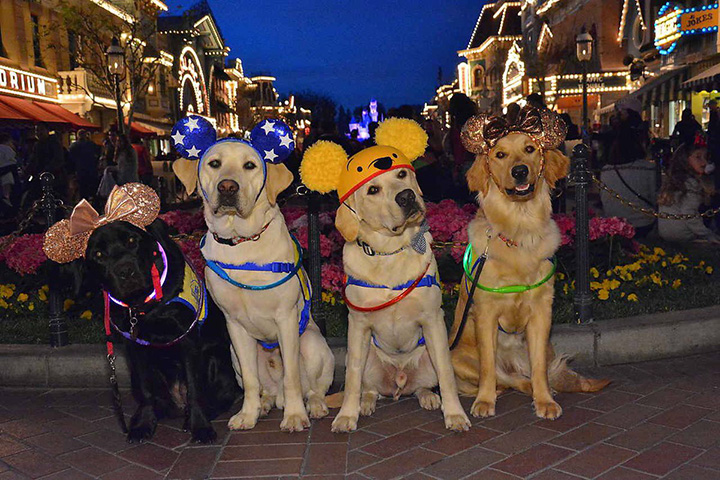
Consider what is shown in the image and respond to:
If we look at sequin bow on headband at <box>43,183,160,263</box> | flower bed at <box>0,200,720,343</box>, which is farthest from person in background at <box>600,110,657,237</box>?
sequin bow on headband at <box>43,183,160,263</box>

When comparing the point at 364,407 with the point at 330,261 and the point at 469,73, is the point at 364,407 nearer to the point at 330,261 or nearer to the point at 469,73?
the point at 330,261

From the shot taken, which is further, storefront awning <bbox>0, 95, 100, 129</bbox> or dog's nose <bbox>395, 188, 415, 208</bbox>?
storefront awning <bbox>0, 95, 100, 129</bbox>

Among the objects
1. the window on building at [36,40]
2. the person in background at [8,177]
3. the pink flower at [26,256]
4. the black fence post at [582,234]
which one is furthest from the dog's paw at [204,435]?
the window on building at [36,40]

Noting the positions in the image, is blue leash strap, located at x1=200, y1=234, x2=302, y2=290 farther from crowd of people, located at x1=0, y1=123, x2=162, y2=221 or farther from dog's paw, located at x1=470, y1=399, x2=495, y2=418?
crowd of people, located at x1=0, y1=123, x2=162, y2=221


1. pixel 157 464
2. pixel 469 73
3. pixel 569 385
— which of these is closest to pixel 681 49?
pixel 569 385

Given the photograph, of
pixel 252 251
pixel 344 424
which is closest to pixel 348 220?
pixel 252 251

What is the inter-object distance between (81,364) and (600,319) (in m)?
3.94

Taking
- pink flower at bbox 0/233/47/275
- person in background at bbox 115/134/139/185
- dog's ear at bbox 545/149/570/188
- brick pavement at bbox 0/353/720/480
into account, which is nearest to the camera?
brick pavement at bbox 0/353/720/480

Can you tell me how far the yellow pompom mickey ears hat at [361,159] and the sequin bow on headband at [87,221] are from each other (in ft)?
3.01

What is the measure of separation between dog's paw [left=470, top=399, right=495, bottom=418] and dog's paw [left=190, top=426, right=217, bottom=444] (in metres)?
1.52

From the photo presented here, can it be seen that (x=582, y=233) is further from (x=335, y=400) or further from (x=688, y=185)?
(x=688, y=185)

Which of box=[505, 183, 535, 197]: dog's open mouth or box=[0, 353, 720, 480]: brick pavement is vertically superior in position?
box=[505, 183, 535, 197]: dog's open mouth

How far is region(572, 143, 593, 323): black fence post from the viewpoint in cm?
512

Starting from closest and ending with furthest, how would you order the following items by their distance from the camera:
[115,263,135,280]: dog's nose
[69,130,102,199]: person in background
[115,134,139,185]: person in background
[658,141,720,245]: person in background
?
[115,263,135,280]: dog's nose, [658,141,720,245]: person in background, [115,134,139,185]: person in background, [69,130,102,199]: person in background
